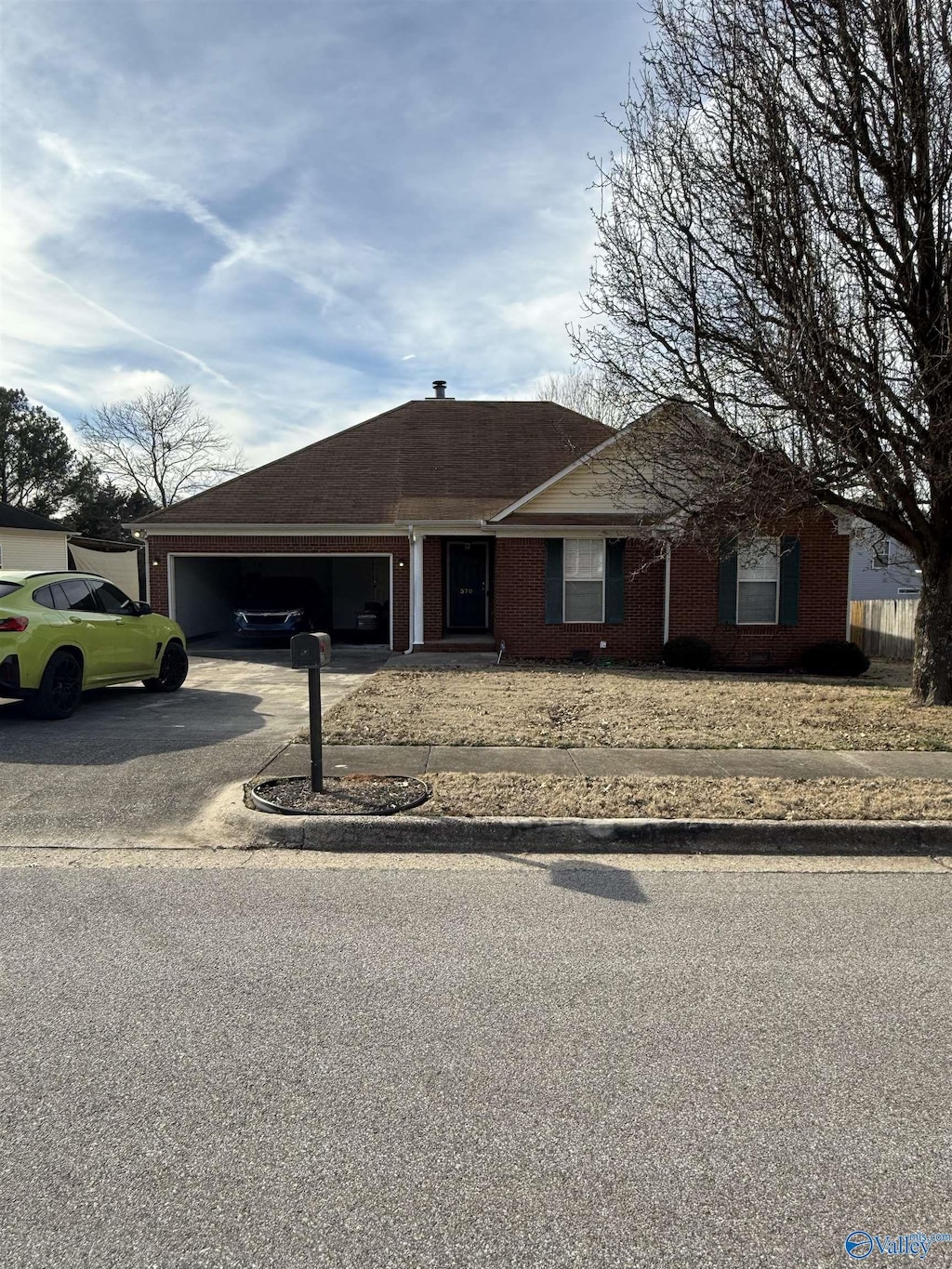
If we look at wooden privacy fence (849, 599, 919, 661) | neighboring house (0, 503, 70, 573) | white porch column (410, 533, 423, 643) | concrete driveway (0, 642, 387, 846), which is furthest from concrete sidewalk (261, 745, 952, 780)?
neighboring house (0, 503, 70, 573)

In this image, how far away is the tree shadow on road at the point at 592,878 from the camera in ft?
15.4

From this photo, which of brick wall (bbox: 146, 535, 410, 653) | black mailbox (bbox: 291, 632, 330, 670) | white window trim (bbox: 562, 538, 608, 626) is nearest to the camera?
black mailbox (bbox: 291, 632, 330, 670)

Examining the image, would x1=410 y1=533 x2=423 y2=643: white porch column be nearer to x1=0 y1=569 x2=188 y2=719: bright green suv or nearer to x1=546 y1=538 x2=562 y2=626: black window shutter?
x1=546 y1=538 x2=562 y2=626: black window shutter

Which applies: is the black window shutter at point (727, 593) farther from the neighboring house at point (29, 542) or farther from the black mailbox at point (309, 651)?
the neighboring house at point (29, 542)

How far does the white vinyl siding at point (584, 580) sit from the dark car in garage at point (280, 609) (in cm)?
569

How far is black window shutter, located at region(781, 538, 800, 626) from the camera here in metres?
15.7

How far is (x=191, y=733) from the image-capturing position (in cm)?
853

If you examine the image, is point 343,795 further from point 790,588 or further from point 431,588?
point 790,588

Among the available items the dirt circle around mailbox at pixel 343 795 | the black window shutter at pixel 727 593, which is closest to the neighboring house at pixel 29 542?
the black window shutter at pixel 727 593

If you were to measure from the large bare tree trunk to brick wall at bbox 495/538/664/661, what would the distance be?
587 centimetres

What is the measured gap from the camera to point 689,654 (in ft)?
49.7

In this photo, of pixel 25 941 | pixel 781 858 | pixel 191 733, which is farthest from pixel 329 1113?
pixel 191 733

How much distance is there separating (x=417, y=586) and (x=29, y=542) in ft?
58.1

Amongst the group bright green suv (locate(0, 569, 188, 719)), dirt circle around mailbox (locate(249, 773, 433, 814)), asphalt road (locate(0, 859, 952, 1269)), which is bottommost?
asphalt road (locate(0, 859, 952, 1269))
